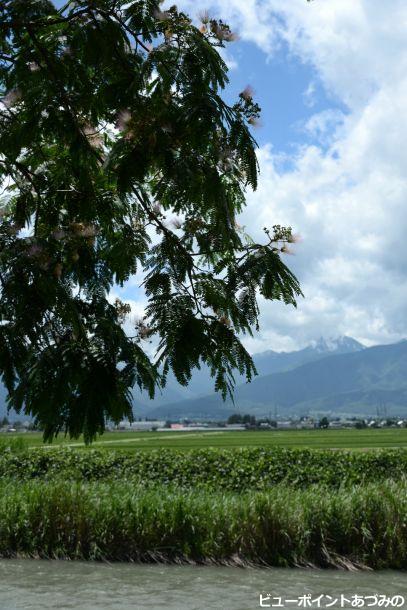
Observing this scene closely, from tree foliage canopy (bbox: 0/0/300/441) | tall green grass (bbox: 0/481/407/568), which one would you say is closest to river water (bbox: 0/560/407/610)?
tall green grass (bbox: 0/481/407/568)

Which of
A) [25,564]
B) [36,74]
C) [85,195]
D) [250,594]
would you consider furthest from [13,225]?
[25,564]

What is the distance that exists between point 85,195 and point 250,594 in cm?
533

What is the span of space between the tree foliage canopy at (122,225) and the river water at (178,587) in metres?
4.46

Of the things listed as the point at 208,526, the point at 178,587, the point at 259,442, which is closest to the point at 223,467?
the point at 208,526

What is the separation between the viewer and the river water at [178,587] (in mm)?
7398

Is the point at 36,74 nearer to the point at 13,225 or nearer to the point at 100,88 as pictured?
the point at 100,88

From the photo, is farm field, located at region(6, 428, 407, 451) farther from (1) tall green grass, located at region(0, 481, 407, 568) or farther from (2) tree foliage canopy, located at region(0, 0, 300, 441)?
(2) tree foliage canopy, located at region(0, 0, 300, 441)

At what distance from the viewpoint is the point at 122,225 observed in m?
4.66

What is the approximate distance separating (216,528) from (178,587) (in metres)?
1.19

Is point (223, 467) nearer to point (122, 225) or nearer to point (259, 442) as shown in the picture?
point (122, 225)

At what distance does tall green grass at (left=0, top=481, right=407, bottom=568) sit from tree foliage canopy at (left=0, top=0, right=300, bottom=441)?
215 inches

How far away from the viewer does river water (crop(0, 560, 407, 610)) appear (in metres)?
7.40

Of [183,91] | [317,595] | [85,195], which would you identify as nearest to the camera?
[183,91]

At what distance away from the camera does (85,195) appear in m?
4.55
